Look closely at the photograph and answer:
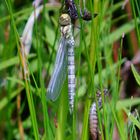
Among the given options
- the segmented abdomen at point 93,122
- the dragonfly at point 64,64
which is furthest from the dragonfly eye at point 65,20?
the segmented abdomen at point 93,122

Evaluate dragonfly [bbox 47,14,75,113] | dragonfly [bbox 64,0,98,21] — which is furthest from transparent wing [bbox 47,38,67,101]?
dragonfly [bbox 64,0,98,21]

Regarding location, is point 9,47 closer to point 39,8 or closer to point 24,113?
point 39,8

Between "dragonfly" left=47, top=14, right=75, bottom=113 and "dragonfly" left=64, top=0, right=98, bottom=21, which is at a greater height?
"dragonfly" left=64, top=0, right=98, bottom=21

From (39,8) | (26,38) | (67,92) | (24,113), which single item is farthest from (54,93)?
(24,113)

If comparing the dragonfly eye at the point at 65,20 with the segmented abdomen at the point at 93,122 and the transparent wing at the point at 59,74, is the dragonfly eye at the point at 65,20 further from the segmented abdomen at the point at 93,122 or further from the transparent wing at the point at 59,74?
the segmented abdomen at the point at 93,122

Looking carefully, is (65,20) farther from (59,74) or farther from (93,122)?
(93,122)

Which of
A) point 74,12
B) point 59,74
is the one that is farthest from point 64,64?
point 74,12

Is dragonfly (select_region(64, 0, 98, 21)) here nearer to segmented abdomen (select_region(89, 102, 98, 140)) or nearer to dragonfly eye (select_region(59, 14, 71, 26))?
dragonfly eye (select_region(59, 14, 71, 26))

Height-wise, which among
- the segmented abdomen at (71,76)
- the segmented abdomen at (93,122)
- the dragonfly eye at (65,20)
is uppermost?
the dragonfly eye at (65,20)
